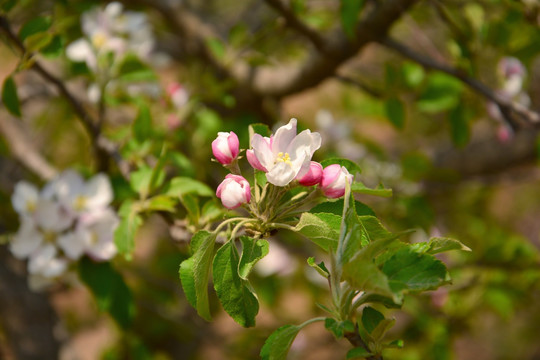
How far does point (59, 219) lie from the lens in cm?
110

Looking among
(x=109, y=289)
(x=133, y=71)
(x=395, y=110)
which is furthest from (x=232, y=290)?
(x=395, y=110)

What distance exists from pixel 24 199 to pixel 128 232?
0.39 metres

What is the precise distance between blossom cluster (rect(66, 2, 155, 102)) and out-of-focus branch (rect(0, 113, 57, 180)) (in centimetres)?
25

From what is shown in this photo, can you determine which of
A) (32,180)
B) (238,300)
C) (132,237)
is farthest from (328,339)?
(238,300)

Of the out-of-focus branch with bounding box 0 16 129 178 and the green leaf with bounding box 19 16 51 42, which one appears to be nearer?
the green leaf with bounding box 19 16 51 42

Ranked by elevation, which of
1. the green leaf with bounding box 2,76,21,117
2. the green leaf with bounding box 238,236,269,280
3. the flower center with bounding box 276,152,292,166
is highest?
the green leaf with bounding box 2,76,21,117

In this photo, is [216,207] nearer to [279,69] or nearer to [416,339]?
[279,69]

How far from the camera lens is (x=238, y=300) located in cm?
61

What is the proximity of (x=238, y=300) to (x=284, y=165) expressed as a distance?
0.18 m

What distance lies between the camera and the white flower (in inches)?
23.0

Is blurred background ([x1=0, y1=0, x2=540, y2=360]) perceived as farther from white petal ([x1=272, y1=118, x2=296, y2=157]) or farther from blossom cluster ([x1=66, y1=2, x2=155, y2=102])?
white petal ([x1=272, y1=118, x2=296, y2=157])

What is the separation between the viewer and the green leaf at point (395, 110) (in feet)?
4.41

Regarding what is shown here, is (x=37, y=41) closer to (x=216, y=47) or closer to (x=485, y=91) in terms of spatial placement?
(x=216, y=47)

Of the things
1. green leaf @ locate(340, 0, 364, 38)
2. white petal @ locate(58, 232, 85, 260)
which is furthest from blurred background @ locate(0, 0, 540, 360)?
white petal @ locate(58, 232, 85, 260)
